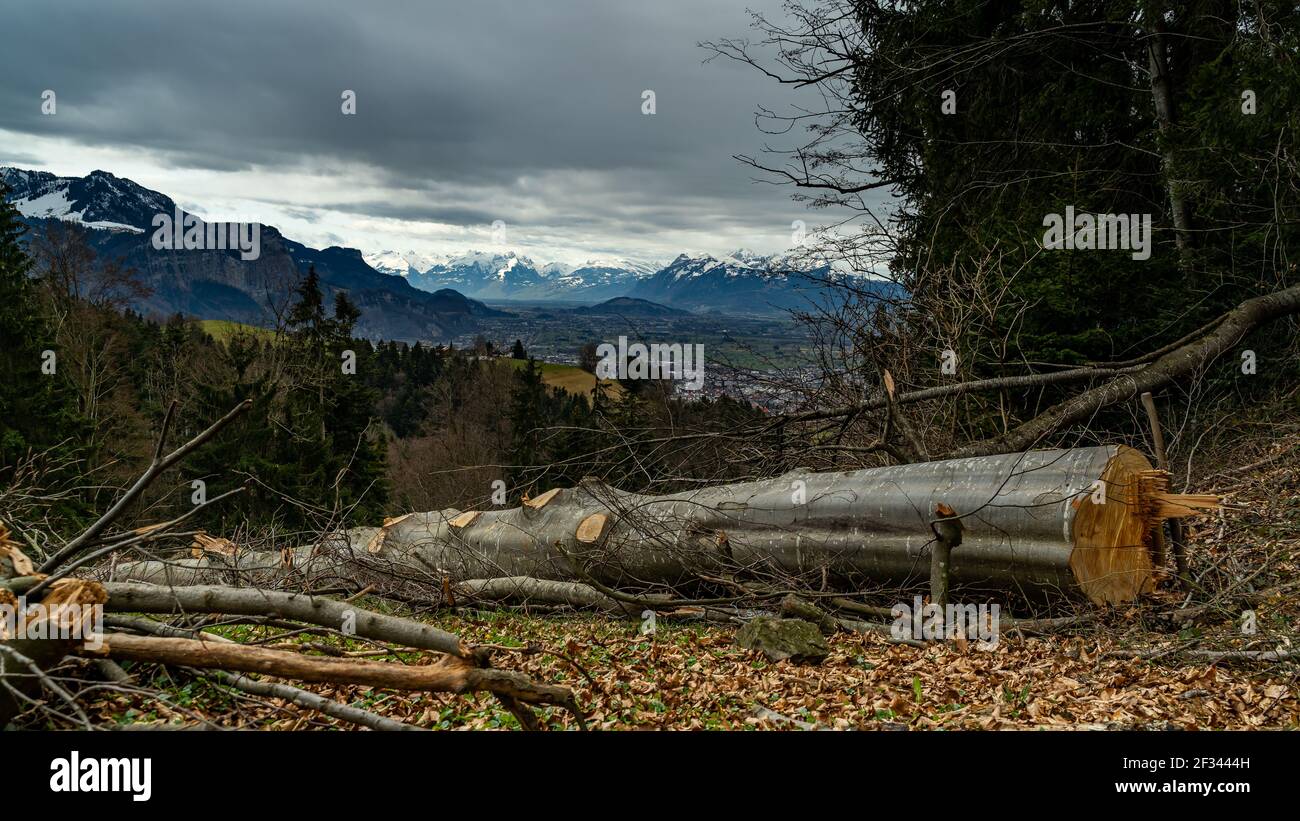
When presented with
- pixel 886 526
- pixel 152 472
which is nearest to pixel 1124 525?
pixel 886 526

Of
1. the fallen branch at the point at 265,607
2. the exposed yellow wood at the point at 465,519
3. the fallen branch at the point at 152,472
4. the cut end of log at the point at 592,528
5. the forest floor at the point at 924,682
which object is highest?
the fallen branch at the point at 152,472

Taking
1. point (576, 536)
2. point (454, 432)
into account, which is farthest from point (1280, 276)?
point (454, 432)

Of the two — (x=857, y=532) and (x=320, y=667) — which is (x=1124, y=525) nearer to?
(x=857, y=532)

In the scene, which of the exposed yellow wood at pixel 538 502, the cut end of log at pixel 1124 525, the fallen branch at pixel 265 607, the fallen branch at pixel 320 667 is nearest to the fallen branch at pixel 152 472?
the fallen branch at pixel 265 607

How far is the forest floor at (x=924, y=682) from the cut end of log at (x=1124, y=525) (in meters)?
0.23

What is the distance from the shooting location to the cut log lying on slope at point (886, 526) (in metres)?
5.02

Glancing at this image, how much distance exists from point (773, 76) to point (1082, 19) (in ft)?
14.6

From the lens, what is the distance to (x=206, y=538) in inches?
306

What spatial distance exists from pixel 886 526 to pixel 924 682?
1.48 meters

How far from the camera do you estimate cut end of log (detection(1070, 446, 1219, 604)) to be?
16.3ft

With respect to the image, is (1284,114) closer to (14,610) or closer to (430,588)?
(430,588)

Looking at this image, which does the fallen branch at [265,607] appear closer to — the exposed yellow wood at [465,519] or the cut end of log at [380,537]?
the exposed yellow wood at [465,519]

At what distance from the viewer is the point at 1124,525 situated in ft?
17.0

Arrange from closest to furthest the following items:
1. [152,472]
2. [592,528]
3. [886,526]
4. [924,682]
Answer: [152,472], [924,682], [886,526], [592,528]
